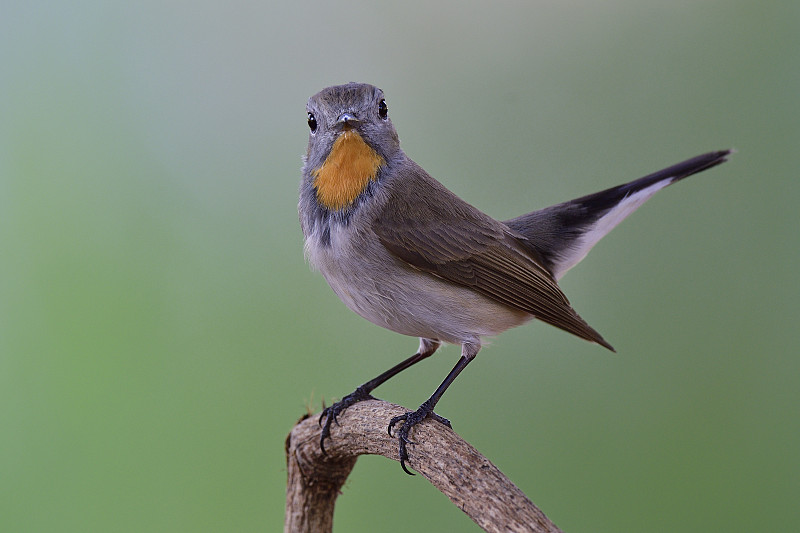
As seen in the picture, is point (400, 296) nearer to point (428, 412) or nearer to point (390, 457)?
point (428, 412)

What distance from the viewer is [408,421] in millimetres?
2244

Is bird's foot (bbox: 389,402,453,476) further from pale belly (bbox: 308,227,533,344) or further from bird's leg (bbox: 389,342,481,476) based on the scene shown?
pale belly (bbox: 308,227,533,344)

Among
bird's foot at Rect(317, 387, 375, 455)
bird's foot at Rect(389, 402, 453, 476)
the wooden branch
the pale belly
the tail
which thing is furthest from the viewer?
the tail

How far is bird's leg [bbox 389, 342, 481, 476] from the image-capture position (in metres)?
2.22

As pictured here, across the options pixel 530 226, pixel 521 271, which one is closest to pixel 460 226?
pixel 521 271

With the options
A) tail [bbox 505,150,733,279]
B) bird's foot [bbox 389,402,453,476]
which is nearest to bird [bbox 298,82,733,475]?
bird's foot [bbox 389,402,453,476]

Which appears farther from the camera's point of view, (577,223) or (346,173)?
(577,223)

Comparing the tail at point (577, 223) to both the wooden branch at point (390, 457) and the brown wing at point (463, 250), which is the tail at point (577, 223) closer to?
the brown wing at point (463, 250)

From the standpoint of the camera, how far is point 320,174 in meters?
2.41

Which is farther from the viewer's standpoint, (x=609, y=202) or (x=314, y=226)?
(x=609, y=202)

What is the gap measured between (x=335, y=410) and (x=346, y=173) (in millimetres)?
751

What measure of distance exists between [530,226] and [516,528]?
1411 mm

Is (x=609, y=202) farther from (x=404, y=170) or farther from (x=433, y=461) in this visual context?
(x=433, y=461)

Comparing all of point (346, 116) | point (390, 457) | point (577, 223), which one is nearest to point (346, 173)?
point (346, 116)
